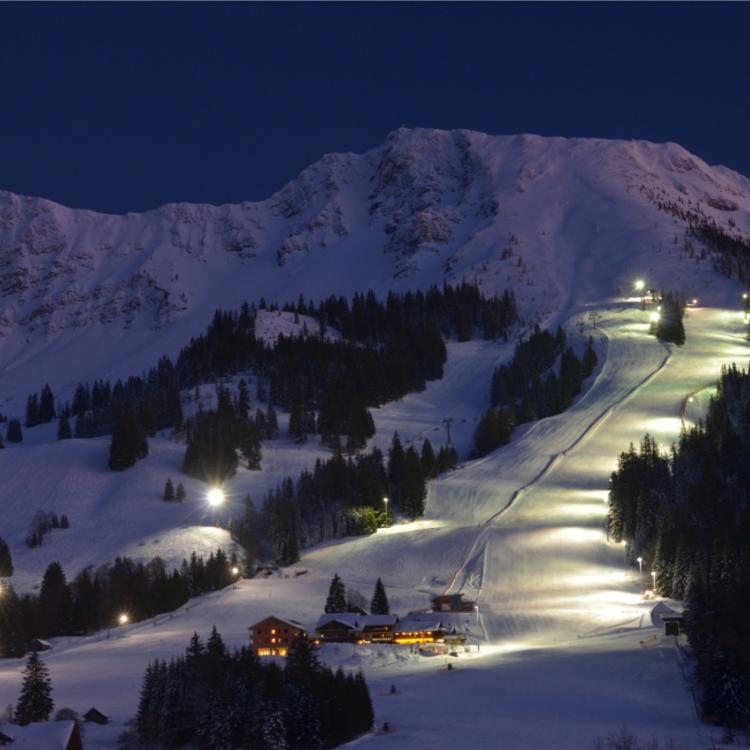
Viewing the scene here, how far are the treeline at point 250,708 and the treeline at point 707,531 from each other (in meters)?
15.9

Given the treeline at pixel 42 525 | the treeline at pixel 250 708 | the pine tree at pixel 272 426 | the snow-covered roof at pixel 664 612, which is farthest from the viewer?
the pine tree at pixel 272 426

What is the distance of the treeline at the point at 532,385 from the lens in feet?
463

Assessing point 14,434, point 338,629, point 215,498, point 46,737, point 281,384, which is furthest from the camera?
point 14,434

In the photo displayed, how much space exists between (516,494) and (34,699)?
68.9 meters

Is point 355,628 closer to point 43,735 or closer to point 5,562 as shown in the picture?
point 43,735

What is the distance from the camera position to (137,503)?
12406 centimetres

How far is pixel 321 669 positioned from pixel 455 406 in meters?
113

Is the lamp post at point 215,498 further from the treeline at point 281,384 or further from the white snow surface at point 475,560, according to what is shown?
the treeline at point 281,384

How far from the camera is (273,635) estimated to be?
70.8 meters

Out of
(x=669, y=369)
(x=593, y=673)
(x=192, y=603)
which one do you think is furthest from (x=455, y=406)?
(x=593, y=673)

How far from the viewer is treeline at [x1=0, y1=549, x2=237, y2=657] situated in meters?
84.1

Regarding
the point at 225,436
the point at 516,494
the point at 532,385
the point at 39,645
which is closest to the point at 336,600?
the point at 39,645

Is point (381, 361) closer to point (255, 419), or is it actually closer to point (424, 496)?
point (255, 419)

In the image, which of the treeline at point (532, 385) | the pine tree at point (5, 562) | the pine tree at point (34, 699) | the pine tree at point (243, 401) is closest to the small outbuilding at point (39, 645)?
the pine tree at point (5, 562)
